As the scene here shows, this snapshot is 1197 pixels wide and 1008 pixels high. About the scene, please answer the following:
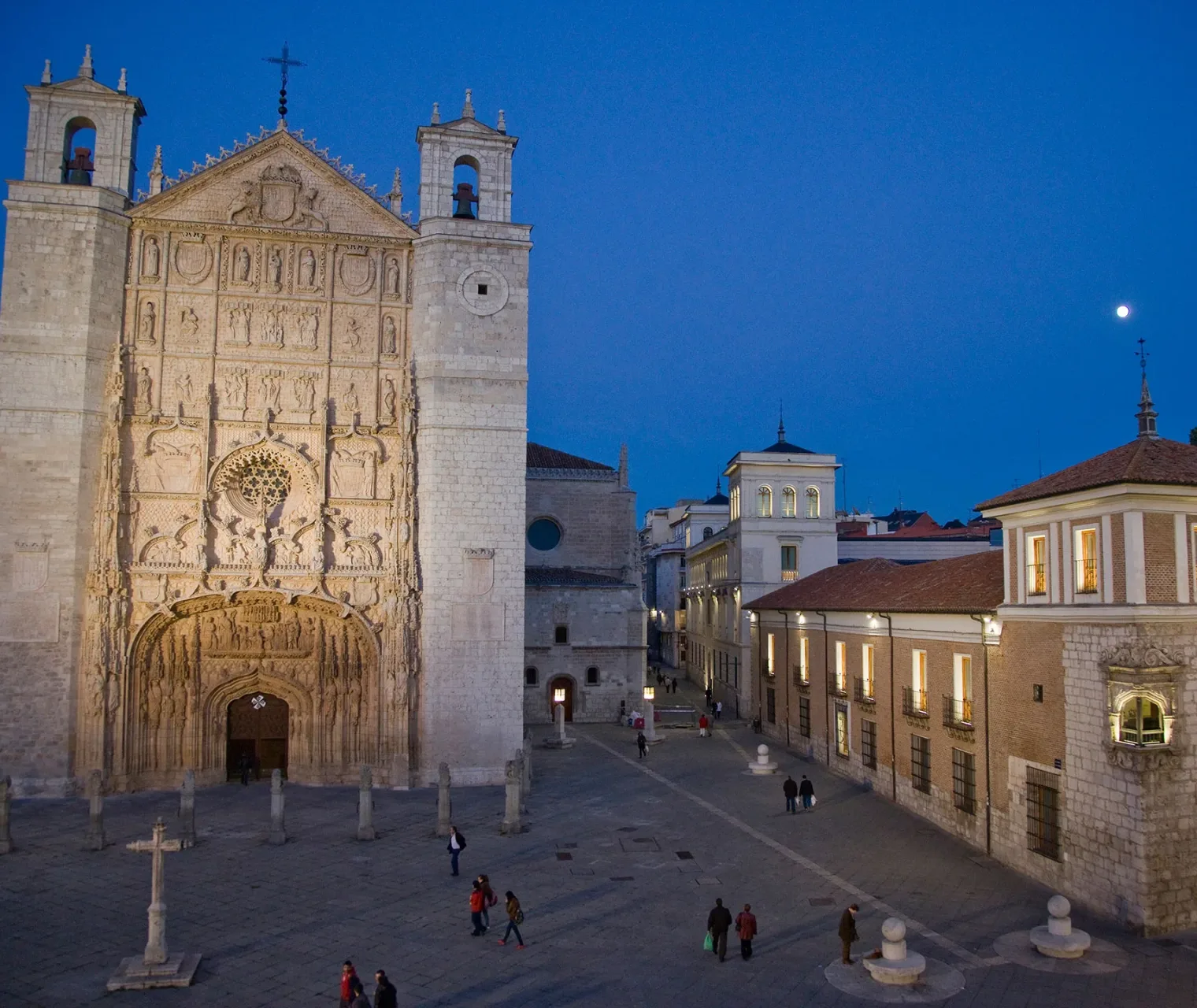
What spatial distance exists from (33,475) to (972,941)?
26737mm

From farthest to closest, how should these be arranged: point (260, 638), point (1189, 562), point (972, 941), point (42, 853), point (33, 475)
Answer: point (260, 638) → point (33, 475) → point (42, 853) → point (1189, 562) → point (972, 941)

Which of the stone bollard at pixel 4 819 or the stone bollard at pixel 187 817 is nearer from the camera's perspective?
the stone bollard at pixel 4 819

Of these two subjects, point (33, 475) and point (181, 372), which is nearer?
point (33, 475)

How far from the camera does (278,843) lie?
72.9ft

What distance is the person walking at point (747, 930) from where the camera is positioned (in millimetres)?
15305

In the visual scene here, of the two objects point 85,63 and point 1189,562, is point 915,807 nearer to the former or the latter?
point 1189,562

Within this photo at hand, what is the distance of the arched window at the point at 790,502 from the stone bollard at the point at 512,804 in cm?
2799

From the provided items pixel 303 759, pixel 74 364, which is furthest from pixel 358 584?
pixel 74 364

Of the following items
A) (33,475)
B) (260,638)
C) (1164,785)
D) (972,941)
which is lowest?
(972,941)

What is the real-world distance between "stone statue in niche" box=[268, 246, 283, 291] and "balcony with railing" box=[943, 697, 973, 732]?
925 inches

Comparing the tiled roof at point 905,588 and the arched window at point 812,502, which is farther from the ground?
the arched window at point 812,502

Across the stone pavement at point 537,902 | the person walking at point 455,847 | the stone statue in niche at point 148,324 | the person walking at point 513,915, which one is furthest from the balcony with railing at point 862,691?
the stone statue in niche at point 148,324

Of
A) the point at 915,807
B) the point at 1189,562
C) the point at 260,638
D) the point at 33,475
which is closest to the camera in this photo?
the point at 1189,562

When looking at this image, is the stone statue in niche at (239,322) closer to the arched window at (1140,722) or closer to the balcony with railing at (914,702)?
the balcony with railing at (914,702)
